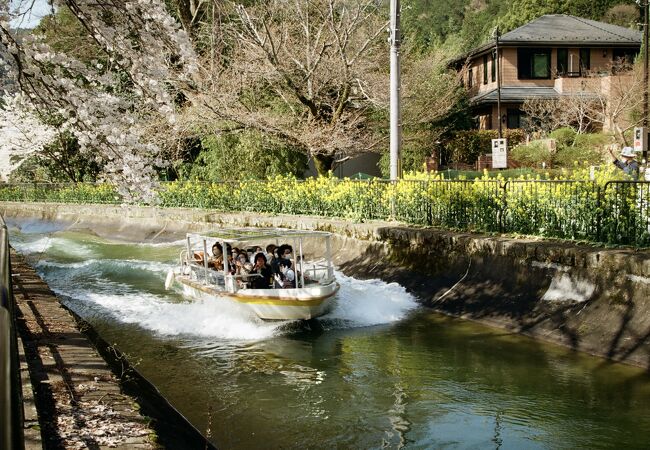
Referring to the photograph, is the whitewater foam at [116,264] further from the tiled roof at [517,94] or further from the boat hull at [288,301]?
the tiled roof at [517,94]

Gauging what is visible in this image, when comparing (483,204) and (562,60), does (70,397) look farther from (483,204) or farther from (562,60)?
(562,60)

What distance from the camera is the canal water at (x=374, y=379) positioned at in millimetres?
8312

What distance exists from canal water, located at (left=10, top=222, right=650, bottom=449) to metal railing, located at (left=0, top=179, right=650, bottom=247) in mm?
2344

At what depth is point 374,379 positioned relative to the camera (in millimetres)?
10383

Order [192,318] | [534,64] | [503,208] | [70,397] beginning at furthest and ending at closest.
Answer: [534,64] < [503,208] < [192,318] < [70,397]

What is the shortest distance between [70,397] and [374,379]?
4979 millimetres

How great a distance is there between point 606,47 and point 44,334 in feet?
137

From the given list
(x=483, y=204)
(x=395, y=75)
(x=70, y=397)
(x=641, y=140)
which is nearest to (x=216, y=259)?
(x=483, y=204)

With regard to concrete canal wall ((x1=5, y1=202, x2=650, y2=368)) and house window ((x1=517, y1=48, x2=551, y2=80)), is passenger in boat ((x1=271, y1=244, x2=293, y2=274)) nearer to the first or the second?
concrete canal wall ((x1=5, y1=202, x2=650, y2=368))

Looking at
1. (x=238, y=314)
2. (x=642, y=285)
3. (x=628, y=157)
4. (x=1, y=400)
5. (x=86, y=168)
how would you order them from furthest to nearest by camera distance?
(x=86, y=168) < (x=628, y=157) < (x=238, y=314) < (x=642, y=285) < (x=1, y=400)

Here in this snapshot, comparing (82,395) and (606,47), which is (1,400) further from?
(606,47)

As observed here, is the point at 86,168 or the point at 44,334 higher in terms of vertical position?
the point at 86,168

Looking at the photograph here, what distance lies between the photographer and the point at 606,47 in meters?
42.9

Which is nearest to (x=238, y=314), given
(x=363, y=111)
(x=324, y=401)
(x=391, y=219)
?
(x=324, y=401)
